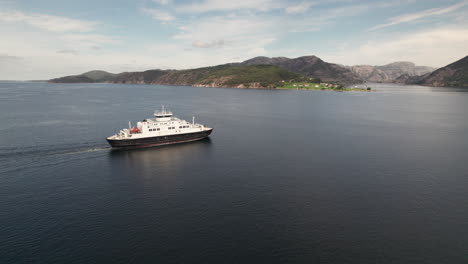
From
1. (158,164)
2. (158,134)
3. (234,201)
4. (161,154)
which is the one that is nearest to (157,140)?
(158,134)

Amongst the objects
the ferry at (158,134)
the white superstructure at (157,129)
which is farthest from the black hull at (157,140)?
the white superstructure at (157,129)

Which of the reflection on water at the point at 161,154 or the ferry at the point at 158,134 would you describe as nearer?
the reflection on water at the point at 161,154

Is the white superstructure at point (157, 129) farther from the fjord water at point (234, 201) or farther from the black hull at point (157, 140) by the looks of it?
the fjord water at point (234, 201)

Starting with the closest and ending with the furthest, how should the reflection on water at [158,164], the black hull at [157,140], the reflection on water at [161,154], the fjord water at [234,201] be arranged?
1. the fjord water at [234,201]
2. the reflection on water at [158,164]
3. the reflection on water at [161,154]
4. the black hull at [157,140]

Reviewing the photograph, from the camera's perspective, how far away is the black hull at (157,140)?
92081 mm

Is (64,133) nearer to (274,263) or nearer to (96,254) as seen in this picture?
(96,254)

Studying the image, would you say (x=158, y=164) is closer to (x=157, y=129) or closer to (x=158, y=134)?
(x=158, y=134)

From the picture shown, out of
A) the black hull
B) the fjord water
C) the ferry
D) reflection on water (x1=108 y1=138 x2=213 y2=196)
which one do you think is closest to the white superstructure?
the ferry

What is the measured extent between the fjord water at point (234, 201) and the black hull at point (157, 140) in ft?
10.9

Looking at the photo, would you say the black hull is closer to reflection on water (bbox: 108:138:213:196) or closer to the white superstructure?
the white superstructure

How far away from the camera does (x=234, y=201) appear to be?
180 feet

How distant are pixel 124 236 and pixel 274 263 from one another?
26.0m

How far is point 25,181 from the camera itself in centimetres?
6309

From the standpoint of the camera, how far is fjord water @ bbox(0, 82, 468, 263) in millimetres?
39656
